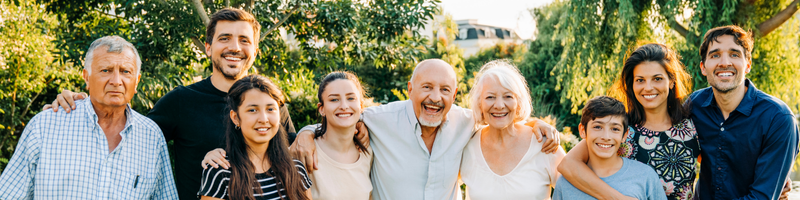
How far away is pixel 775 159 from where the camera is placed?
276 centimetres

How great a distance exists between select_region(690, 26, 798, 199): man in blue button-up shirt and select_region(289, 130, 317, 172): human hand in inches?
86.1

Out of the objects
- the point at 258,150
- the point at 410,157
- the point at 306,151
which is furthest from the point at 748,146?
the point at 258,150

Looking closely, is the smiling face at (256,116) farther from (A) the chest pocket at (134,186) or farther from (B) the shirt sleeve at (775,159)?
(B) the shirt sleeve at (775,159)

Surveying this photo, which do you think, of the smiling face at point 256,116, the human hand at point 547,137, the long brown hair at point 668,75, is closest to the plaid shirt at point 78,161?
the smiling face at point 256,116

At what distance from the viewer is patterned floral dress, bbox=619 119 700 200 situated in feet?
9.15

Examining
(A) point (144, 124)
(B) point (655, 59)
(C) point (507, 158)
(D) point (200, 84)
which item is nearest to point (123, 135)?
(A) point (144, 124)

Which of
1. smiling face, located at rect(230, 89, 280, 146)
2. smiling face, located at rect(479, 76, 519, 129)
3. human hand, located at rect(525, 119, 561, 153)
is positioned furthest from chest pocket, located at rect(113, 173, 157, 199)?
human hand, located at rect(525, 119, 561, 153)

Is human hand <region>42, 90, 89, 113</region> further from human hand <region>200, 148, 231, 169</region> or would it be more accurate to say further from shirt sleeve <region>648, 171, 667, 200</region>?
shirt sleeve <region>648, 171, 667, 200</region>

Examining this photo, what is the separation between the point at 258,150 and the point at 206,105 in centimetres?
50

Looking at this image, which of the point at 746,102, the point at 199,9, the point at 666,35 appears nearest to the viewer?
the point at 746,102

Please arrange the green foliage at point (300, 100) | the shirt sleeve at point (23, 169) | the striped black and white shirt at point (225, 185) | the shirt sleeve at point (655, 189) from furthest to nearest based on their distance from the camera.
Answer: the green foliage at point (300, 100) → the shirt sleeve at point (655, 189) → the striped black and white shirt at point (225, 185) → the shirt sleeve at point (23, 169)

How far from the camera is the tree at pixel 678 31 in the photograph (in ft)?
27.5

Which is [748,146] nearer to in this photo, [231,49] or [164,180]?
[231,49]

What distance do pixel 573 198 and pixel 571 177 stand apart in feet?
0.38
